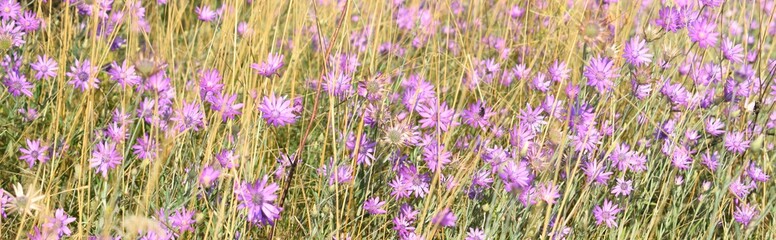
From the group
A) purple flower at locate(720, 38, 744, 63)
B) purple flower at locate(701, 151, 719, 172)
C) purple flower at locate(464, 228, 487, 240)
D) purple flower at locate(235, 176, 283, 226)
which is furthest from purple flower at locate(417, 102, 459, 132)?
purple flower at locate(720, 38, 744, 63)

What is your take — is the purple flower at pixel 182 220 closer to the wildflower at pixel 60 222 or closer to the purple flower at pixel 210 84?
the wildflower at pixel 60 222

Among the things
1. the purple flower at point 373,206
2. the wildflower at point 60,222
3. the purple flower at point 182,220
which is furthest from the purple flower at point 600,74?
the wildflower at point 60,222

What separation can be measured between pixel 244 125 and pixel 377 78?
0.41 meters

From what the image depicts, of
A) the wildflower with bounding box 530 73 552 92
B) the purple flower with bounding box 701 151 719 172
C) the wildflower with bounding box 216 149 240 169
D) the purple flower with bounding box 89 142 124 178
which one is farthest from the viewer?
the wildflower with bounding box 530 73 552 92

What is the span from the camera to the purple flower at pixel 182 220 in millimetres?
1595

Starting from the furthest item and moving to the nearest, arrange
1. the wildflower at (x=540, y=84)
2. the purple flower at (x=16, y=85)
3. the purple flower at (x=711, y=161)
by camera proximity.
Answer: the wildflower at (x=540, y=84) → the purple flower at (x=711, y=161) → the purple flower at (x=16, y=85)

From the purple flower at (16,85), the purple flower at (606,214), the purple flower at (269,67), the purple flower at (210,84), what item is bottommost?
the purple flower at (606,214)

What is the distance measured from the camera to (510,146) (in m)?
2.03

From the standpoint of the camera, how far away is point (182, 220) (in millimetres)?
1617

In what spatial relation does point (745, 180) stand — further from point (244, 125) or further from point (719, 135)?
point (244, 125)

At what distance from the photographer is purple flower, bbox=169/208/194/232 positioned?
1595 millimetres

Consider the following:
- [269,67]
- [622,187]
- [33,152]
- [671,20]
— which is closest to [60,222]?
[33,152]

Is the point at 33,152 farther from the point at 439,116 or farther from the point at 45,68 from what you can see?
the point at 439,116

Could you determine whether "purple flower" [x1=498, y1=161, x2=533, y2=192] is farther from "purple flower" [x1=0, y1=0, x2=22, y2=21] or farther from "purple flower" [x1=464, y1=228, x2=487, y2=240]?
"purple flower" [x1=0, y1=0, x2=22, y2=21]
